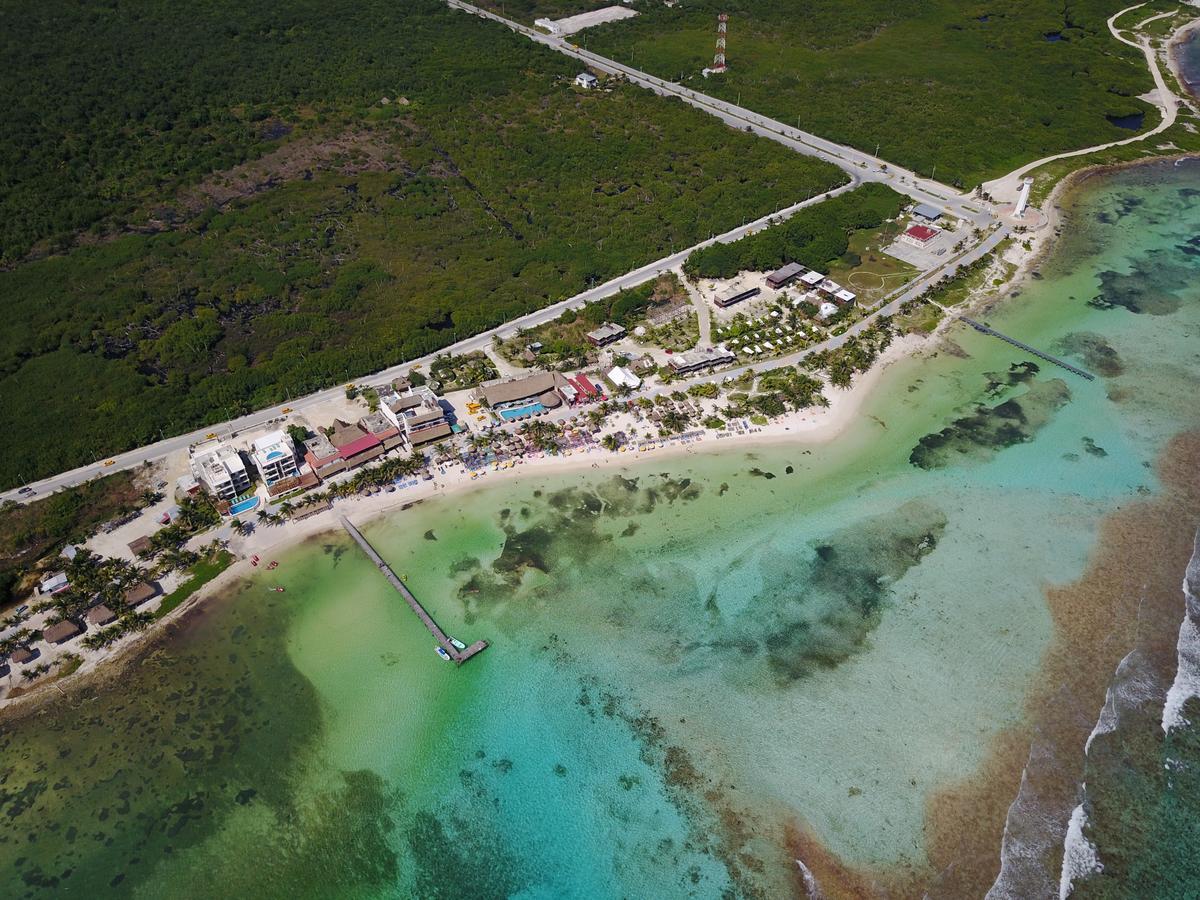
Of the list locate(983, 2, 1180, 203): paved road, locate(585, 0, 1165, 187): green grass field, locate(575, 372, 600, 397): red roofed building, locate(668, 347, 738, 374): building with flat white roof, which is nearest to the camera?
locate(575, 372, 600, 397): red roofed building

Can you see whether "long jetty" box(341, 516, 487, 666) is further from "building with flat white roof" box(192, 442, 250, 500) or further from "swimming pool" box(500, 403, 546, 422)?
"swimming pool" box(500, 403, 546, 422)

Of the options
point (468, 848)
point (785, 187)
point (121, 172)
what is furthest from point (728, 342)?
point (121, 172)

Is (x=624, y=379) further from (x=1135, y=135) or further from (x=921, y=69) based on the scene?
(x=921, y=69)

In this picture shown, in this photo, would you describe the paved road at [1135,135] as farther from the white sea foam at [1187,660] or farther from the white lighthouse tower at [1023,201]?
the white sea foam at [1187,660]

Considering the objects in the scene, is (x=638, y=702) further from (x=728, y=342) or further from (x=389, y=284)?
(x=389, y=284)

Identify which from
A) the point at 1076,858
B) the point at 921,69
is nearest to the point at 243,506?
the point at 1076,858

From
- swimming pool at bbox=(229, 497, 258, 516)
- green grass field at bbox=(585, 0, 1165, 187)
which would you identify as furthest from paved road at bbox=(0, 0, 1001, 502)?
swimming pool at bbox=(229, 497, 258, 516)

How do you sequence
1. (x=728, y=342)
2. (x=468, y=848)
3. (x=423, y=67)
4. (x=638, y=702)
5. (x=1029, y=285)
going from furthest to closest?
(x=423, y=67), (x=1029, y=285), (x=728, y=342), (x=638, y=702), (x=468, y=848)
